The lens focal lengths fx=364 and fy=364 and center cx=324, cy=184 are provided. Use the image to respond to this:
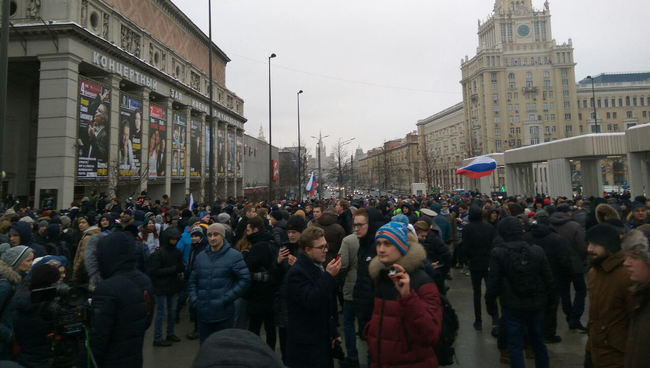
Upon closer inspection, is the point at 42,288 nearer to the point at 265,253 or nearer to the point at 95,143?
the point at 265,253

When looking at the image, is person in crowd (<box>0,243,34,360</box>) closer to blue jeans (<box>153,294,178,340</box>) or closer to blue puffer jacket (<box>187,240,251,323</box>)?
blue puffer jacket (<box>187,240,251,323</box>)

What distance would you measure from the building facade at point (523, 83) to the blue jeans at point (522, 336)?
84.3 meters

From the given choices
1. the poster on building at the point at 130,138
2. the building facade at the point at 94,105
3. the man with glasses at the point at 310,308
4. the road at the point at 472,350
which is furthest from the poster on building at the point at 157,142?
the man with glasses at the point at 310,308

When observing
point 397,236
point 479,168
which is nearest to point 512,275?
point 397,236

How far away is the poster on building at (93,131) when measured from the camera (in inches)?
831

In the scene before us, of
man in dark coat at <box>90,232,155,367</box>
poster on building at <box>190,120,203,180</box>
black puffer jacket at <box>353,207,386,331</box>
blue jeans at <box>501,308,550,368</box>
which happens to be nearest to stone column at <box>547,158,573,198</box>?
blue jeans at <box>501,308,550,368</box>

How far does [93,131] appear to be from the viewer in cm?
2188

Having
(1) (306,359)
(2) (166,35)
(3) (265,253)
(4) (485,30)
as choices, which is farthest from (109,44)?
(4) (485,30)

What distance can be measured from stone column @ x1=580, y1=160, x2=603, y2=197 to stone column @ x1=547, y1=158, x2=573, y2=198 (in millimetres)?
1401

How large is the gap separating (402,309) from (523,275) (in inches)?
109

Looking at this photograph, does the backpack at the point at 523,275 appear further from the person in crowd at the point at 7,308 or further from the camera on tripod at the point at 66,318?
the person in crowd at the point at 7,308

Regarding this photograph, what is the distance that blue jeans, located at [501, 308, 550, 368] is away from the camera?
4.66 meters

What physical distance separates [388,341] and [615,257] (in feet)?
8.63

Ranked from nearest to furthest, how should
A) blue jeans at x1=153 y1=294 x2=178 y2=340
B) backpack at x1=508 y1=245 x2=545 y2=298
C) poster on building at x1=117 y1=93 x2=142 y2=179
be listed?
backpack at x1=508 y1=245 x2=545 y2=298 → blue jeans at x1=153 y1=294 x2=178 y2=340 → poster on building at x1=117 y1=93 x2=142 y2=179
